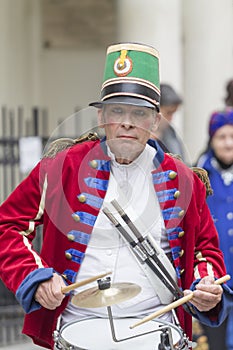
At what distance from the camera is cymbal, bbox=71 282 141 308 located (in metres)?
2.60

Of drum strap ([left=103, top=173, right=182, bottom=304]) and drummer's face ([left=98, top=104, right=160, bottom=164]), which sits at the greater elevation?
drummer's face ([left=98, top=104, right=160, bottom=164])

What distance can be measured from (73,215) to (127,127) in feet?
1.27

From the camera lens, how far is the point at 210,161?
5.15 meters

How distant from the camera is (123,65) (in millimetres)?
2924

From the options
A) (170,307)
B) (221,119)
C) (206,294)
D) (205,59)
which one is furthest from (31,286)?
(205,59)

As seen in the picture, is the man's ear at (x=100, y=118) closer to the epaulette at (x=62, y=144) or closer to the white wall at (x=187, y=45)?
the epaulette at (x=62, y=144)

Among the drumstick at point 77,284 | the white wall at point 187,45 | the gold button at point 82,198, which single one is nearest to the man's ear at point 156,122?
the gold button at point 82,198

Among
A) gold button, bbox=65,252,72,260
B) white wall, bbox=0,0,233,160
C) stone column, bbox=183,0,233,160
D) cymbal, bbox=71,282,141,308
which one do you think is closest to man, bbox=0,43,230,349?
gold button, bbox=65,252,72,260

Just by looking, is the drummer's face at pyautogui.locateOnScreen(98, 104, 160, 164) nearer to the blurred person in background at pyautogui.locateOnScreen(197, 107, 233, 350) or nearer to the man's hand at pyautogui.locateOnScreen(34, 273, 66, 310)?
the man's hand at pyautogui.locateOnScreen(34, 273, 66, 310)

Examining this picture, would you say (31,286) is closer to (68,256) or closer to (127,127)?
(68,256)

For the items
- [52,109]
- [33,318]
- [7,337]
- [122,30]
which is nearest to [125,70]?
[33,318]

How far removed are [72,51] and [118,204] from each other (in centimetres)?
1021

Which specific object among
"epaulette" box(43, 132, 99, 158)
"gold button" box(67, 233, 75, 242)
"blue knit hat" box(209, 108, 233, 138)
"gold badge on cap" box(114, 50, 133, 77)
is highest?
"gold badge on cap" box(114, 50, 133, 77)

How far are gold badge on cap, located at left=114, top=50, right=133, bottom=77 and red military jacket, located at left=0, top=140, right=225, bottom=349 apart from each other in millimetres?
286
